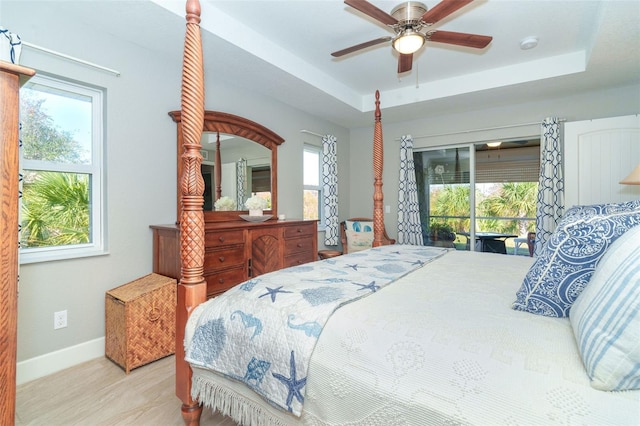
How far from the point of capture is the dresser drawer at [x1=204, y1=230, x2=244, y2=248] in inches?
95.1

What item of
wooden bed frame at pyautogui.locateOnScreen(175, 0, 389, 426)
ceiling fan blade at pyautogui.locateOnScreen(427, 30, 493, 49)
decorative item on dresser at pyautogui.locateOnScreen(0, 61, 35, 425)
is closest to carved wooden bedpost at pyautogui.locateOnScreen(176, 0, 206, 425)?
wooden bed frame at pyautogui.locateOnScreen(175, 0, 389, 426)

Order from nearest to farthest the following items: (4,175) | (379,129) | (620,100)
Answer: (4,175) < (379,129) < (620,100)

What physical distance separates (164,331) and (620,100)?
16.7 ft

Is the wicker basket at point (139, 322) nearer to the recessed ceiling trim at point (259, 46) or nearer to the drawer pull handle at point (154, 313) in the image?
the drawer pull handle at point (154, 313)

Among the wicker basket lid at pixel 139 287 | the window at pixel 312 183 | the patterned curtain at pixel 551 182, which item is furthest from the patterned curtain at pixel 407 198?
the wicker basket lid at pixel 139 287

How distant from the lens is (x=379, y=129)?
2.93m

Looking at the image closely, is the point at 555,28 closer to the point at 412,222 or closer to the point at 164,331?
the point at 412,222

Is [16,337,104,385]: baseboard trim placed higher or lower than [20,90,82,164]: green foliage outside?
lower

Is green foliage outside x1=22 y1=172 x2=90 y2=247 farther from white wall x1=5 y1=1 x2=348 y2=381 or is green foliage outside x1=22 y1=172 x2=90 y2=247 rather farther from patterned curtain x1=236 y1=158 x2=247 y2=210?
patterned curtain x1=236 y1=158 x2=247 y2=210

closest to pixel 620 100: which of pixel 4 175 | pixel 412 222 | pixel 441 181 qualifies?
pixel 441 181

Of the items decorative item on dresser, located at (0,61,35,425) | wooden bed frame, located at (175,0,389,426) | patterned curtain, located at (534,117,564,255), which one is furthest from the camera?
patterned curtain, located at (534,117,564,255)

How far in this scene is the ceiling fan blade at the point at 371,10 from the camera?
1806 mm

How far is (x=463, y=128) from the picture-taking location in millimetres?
4281

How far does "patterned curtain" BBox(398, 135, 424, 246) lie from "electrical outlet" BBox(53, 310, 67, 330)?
392cm
